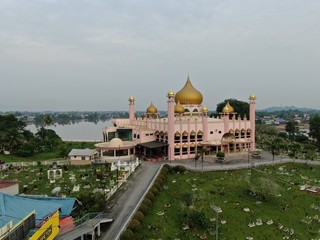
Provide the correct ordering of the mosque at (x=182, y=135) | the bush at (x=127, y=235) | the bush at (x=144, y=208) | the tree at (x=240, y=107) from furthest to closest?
the tree at (x=240, y=107) → the mosque at (x=182, y=135) → the bush at (x=144, y=208) → the bush at (x=127, y=235)

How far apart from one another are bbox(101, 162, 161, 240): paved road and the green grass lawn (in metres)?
1.81

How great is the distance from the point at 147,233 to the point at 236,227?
306 inches

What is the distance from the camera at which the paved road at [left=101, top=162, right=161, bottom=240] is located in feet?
79.4

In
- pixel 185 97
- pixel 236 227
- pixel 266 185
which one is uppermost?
pixel 185 97

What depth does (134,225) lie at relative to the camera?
23516 mm

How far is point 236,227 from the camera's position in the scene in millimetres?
25594

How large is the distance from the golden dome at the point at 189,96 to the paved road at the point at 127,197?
2013 centimetres

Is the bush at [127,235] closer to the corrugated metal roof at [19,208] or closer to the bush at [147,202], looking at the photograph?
the corrugated metal roof at [19,208]

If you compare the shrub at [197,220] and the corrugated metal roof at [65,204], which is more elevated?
the corrugated metal roof at [65,204]

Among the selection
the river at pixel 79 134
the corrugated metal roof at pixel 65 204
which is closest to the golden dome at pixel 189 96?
the river at pixel 79 134

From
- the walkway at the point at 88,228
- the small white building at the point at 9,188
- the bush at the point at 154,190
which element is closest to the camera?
the walkway at the point at 88,228

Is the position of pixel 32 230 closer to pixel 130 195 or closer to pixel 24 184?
pixel 130 195

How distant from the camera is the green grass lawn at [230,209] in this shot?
81.1 feet

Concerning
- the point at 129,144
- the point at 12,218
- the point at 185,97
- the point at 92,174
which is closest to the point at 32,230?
the point at 12,218
